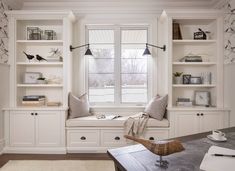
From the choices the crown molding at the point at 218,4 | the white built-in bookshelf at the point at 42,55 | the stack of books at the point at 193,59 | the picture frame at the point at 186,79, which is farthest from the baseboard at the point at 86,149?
the crown molding at the point at 218,4

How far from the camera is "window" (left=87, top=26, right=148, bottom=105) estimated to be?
3.90 m

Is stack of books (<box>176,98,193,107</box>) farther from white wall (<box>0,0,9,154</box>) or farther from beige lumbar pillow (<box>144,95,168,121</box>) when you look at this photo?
white wall (<box>0,0,9,154</box>)

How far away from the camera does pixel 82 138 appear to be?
133 inches

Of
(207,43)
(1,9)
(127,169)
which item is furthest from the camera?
(207,43)

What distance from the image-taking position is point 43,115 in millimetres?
3352

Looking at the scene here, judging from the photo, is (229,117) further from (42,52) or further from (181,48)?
(42,52)

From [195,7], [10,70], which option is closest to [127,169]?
[10,70]

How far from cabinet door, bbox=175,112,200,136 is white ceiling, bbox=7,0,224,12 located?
197 cm

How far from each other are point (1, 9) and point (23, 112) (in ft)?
5.48

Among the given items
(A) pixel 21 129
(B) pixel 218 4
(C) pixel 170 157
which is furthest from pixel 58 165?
(B) pixel 218 4

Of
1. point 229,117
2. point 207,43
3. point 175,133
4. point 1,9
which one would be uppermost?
point 1,9

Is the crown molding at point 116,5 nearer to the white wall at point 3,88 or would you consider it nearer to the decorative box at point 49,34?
the decorative box at point 49,34

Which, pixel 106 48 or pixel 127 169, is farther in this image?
pixel 106 48

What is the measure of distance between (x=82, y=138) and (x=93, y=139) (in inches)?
7.0
